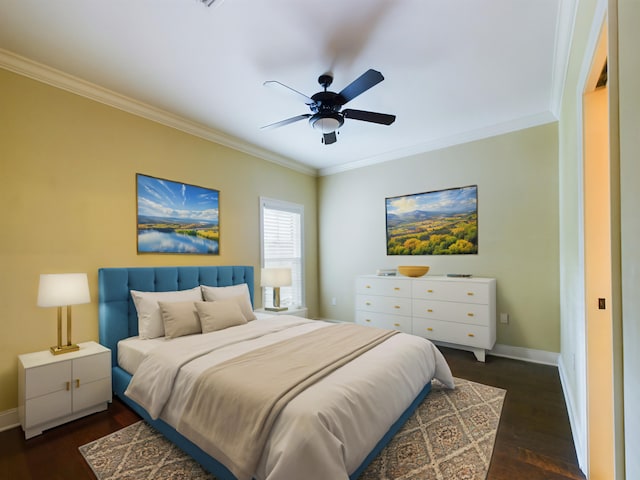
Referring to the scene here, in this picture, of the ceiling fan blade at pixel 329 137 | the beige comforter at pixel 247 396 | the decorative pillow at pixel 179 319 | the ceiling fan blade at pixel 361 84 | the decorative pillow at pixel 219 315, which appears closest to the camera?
the beige comforter at pixel 247 396

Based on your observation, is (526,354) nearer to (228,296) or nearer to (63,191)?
(228,296)

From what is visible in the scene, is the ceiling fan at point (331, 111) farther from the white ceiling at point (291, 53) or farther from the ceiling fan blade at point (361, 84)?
the white ceiling at point (291, 53)

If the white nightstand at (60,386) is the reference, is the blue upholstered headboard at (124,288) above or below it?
above

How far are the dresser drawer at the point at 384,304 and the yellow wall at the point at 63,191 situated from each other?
91.2 inches

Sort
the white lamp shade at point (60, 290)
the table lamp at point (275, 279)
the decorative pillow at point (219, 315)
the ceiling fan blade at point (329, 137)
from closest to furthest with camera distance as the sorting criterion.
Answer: the white lamp shade at point (60, 290) → the decorative pillow at point (219, 315) → the ceiling fan blade at point (329, 137) → the table lamp at point (275, 279)

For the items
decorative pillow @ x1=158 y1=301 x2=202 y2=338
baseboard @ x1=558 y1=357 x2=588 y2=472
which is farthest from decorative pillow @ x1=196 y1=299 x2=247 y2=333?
baseboard @ x1=558 y1=357 x2=588 y2=472

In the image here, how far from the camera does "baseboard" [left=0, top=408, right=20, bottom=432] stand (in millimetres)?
2322

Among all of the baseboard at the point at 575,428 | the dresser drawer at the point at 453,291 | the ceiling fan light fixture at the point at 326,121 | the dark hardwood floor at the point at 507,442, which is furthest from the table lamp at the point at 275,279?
the baseboard at the point at 575,428

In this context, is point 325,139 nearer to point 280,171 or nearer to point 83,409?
point 280,171

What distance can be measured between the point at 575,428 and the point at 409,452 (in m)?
1.20

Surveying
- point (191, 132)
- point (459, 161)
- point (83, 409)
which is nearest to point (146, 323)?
point (83, 409)

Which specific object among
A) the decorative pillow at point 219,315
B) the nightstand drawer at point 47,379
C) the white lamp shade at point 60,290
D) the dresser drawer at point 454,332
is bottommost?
the dresser drawer at point 454,332

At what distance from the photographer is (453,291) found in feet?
12.1

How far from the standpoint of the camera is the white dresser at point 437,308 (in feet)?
11.6
